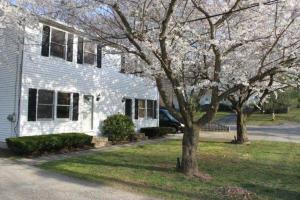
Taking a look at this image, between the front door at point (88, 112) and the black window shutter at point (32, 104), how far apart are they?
3616mm

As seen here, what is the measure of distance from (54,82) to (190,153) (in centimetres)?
832

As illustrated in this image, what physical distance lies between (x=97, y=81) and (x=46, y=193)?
12.1 metres

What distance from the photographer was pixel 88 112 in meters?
20.3

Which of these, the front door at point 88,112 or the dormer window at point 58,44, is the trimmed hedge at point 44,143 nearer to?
the front door at point 88,112

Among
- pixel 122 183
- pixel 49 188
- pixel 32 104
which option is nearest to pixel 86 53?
pixel 32 104

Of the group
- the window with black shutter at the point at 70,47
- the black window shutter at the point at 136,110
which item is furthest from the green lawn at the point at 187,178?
the black window shutter at the point at 136,110

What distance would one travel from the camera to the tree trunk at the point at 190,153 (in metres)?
11.9

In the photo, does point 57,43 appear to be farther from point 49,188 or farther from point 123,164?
point 49,188

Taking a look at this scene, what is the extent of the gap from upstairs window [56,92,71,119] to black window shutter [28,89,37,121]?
148cm

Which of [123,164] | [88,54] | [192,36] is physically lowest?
[123,164]

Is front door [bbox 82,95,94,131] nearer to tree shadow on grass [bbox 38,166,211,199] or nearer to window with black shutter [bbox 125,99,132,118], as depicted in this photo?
window with black shutter [bbox 125,99,132,118]

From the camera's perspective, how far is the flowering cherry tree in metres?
11.1

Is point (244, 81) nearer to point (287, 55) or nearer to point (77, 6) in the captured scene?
point (287, 55)

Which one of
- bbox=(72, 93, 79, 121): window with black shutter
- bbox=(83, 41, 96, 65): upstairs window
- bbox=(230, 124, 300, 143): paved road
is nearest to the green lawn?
bbox=(72, 93, 79, 121): window with black shutter
